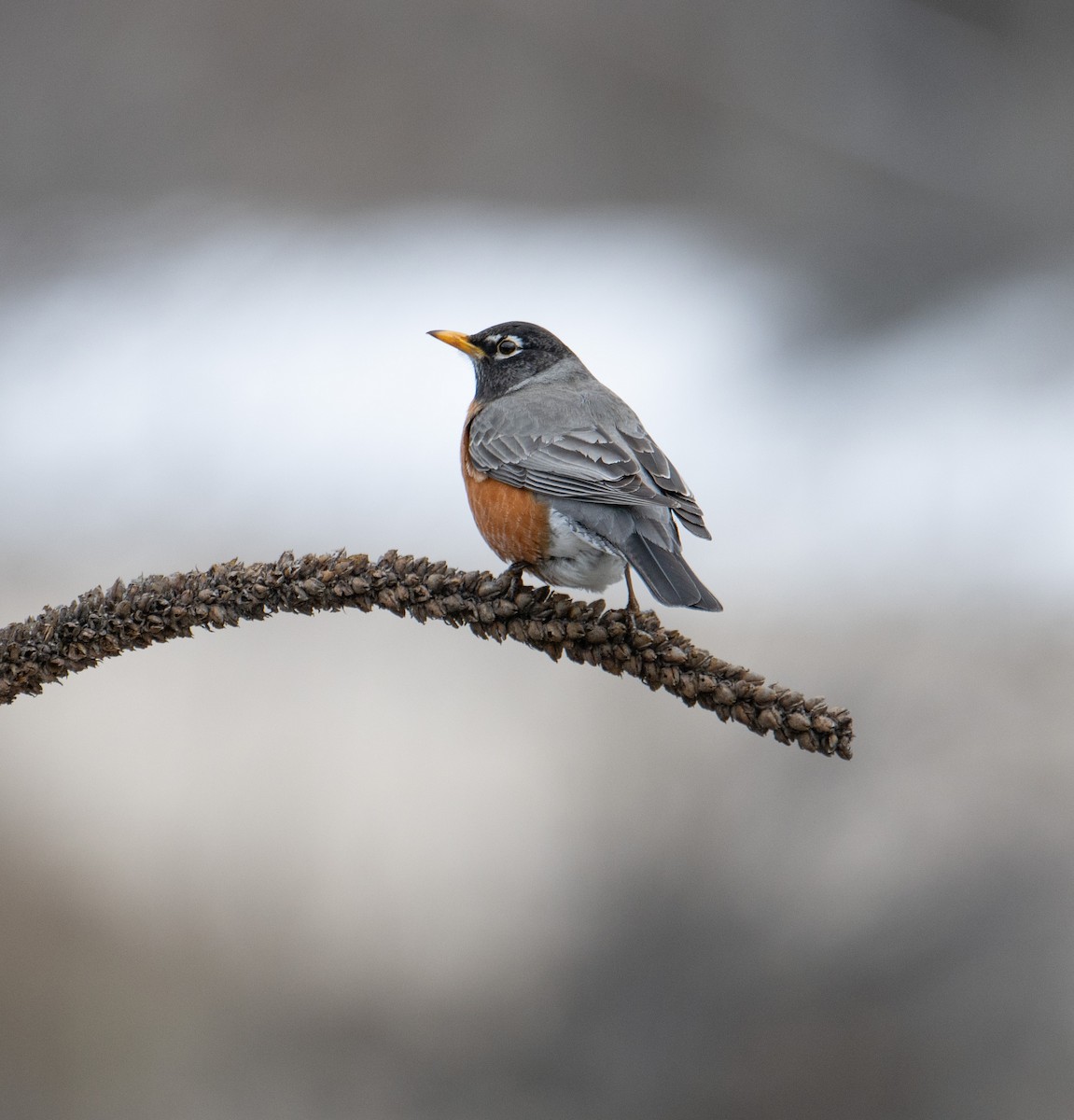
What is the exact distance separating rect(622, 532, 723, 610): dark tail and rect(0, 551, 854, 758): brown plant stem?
239 millimetres

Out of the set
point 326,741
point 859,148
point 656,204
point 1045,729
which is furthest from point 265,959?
point 859,148

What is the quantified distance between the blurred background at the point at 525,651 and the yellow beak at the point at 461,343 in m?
2.02

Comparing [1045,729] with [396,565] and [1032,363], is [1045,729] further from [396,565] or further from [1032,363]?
[396,565]

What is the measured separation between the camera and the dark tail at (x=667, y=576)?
6.53 ft

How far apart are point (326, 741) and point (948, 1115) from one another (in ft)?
9.38

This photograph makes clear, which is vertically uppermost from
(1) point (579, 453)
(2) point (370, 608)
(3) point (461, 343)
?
(3) point (461, 343)

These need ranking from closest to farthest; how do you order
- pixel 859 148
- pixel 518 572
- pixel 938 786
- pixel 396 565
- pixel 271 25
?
pixel 396 565 < pixel 518 572 < pixel 938 786 < pixel 271 25 < pixel 859 148

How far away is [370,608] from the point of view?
1.71 meters

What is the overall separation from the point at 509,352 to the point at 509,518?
969mm

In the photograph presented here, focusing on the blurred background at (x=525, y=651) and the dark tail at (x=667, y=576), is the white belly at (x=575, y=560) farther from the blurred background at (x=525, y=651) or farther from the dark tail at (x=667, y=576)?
the blurred background at (x=525, y=651)

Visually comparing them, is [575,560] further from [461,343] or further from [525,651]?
[525,651]

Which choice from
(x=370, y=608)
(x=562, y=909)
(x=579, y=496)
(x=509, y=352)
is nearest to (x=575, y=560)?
(x=579, y=496)

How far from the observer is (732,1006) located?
4453 mm

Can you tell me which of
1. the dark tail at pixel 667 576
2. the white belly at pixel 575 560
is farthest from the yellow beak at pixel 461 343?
the dark tail at pixel 667 576
